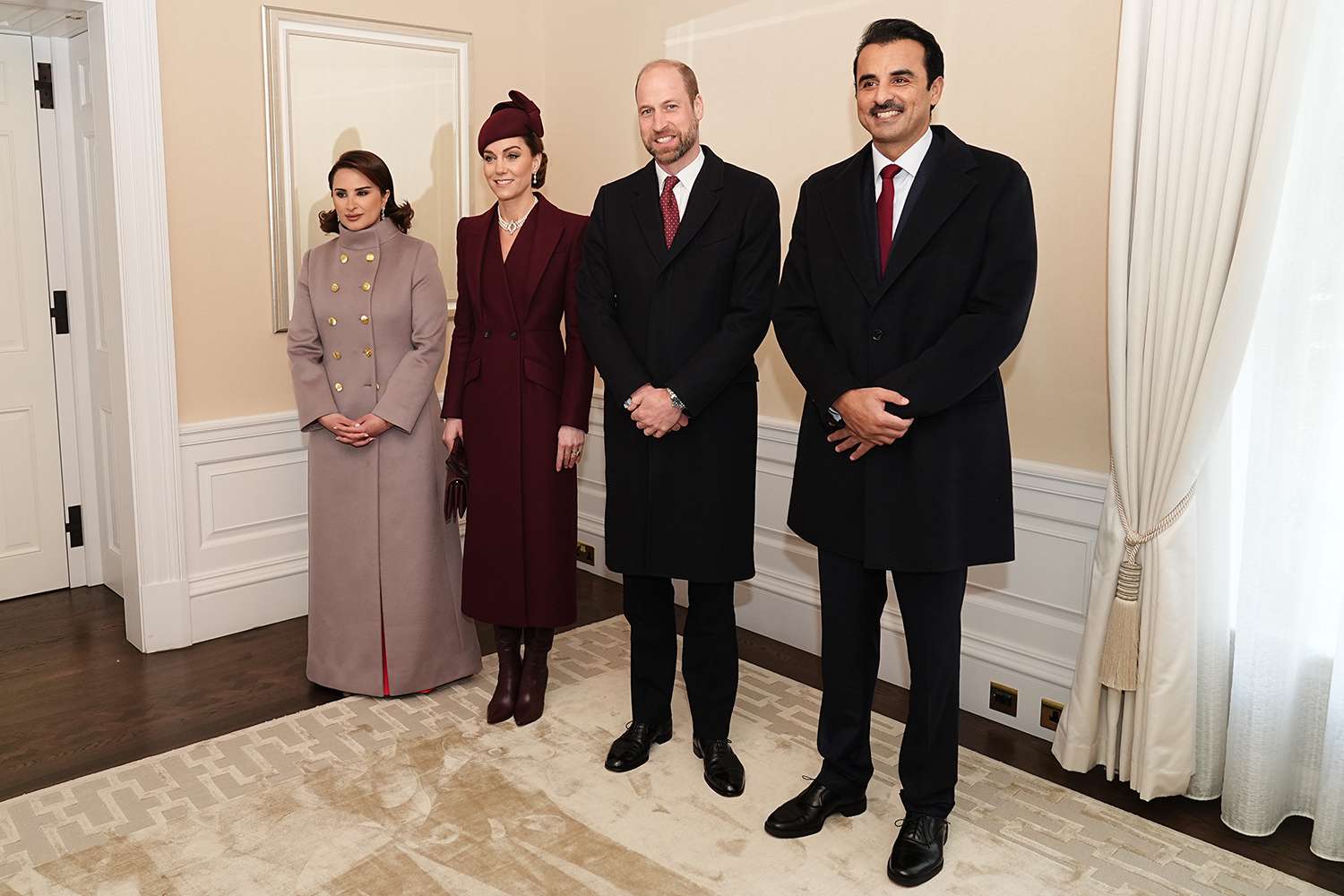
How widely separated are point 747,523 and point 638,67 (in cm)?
221

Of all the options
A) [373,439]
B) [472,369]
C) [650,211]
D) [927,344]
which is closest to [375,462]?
[373,439]

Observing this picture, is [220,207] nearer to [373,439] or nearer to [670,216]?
[373,439]

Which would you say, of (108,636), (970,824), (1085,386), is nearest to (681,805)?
(970,824)

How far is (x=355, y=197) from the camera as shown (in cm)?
310

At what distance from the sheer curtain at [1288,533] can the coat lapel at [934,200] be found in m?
0.81

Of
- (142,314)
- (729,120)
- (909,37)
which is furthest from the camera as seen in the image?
(729,120)

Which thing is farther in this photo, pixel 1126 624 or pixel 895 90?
pixel 1126 624

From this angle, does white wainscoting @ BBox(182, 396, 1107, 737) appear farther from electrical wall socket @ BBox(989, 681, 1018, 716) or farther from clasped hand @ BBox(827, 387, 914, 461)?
clasped hand @ BBox(827, 387, 914, 461)

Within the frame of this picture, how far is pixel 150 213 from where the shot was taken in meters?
3.49

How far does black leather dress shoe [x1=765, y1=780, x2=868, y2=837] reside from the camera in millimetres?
2510

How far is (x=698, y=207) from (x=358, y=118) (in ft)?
6.49

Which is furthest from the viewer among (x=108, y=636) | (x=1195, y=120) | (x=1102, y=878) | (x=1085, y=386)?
(x=108, y=636)

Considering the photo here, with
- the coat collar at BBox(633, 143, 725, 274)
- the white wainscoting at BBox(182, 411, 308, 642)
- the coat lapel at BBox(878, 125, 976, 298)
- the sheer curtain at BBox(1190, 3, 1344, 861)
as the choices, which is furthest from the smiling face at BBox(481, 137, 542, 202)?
the sheer curtain at BBox(1190, 3, 1344, 861)

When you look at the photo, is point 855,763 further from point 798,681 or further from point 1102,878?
point 798,681
